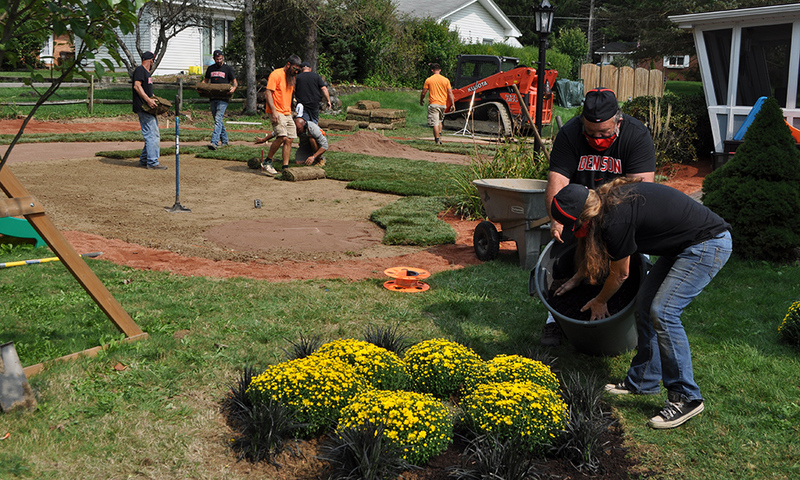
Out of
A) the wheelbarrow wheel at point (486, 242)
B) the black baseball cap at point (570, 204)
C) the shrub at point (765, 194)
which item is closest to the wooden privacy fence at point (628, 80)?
the shrub at point (765, 194)

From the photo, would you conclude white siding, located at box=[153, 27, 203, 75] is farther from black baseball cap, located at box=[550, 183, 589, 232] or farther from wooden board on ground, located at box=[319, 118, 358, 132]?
black baseball cap, located at box=[550, 183, 589, 232]

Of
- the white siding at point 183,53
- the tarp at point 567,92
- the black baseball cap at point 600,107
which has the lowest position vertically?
the black baseball cap at point 600,107

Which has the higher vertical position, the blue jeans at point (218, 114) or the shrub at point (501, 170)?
the blue jeans at point (218, 114)

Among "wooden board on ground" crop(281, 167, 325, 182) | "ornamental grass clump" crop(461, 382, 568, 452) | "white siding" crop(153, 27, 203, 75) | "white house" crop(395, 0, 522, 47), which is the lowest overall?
"ornamental grass clump" crop(461, 382, 568, 452)

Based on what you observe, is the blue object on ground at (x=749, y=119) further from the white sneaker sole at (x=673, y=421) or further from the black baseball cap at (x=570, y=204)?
the black baseball cap at (x=570, y=204)

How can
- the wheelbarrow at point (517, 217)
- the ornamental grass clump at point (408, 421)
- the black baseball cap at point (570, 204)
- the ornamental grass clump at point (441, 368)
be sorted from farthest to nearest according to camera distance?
the wheelbarrow at point (517, 217)
the ornamental grass clump at point (441, 368)
the black baseball cap at point (570, 204)
the ornamental grass clump at point (408, 421)

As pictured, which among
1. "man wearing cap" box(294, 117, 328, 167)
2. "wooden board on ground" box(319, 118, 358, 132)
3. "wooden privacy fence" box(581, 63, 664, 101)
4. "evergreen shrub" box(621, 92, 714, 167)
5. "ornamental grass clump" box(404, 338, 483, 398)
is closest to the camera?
"ornamental grass clump" box(404, 338, 483, 398)

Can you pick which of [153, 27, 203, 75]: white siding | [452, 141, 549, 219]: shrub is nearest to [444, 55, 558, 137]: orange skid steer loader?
[452, 141, 549, 219]: shrub

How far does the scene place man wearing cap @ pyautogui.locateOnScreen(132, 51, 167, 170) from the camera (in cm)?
1188

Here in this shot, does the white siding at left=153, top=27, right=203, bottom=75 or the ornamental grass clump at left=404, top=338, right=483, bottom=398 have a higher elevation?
the white siding at left=153, top=27, right=203, bottom=75

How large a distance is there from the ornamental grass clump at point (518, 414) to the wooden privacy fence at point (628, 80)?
28.1m

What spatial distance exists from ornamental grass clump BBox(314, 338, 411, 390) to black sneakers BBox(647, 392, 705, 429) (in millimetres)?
1396

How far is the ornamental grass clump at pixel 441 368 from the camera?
395cm

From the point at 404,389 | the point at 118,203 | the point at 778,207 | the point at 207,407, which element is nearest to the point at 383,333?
the point at 404,389
